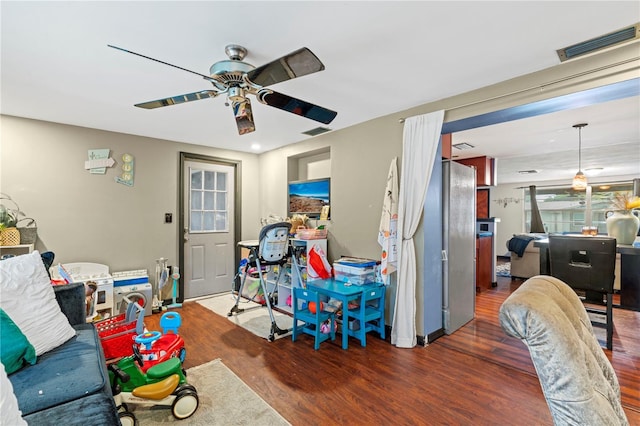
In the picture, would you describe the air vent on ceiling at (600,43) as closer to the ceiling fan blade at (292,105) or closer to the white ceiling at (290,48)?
the white ceiling at (290,48)

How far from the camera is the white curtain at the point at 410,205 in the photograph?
2.97 m

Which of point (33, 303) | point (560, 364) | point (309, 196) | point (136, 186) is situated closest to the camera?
point (560, 364)

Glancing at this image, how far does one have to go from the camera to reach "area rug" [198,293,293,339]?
3490 millimetres

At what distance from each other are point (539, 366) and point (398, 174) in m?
2.64

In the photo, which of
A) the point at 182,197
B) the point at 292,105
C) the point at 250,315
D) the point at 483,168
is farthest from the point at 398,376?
the point at 483,168

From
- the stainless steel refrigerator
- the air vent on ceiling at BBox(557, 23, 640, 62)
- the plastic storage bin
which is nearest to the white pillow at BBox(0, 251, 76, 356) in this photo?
the plastic storage bin

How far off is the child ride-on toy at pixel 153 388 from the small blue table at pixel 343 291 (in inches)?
54.0

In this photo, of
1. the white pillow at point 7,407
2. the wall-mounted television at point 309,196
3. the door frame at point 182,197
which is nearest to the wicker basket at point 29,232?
the door frame at point 182,197

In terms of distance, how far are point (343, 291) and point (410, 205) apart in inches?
42.6

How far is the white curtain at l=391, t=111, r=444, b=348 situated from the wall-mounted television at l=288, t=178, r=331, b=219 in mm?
1326

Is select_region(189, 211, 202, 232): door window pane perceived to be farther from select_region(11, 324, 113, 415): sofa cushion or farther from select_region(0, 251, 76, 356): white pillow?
select_region(11, 324, 113, 415): sofa cushion

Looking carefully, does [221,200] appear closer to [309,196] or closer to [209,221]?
[209,221]

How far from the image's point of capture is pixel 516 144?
4.75 metres

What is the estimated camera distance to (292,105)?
2.22 m
